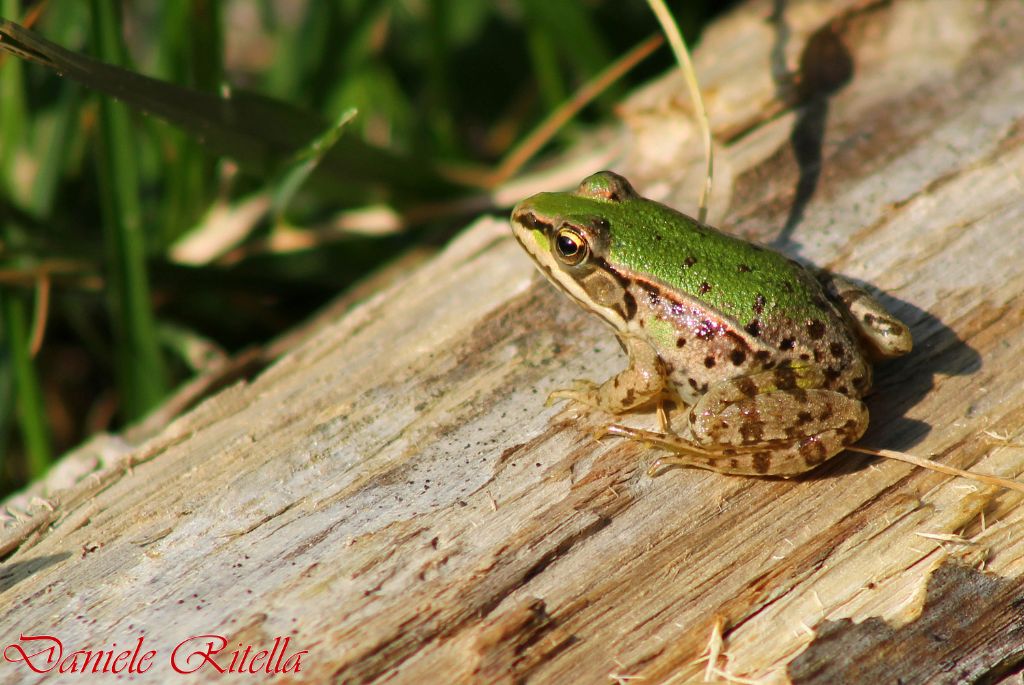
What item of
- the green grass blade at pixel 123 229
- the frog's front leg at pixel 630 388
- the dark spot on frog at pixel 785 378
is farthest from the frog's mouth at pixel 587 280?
the green grass blade at pixel 123 229

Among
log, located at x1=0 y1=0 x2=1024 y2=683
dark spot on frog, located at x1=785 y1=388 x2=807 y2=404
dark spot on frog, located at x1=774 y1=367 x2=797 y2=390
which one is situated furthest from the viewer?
dark spot on frog, located at x1=774 y1=367 x2=797 y2=390

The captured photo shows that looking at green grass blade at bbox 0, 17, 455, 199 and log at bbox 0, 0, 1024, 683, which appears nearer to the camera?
log at bbox 0, 0, 1024, 683

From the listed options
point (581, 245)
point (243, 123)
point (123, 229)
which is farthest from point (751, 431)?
point (123, 229)

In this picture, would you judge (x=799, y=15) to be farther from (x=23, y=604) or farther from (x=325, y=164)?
(x=23, y=604)

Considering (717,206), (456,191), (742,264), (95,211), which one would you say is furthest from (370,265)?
(742,264)

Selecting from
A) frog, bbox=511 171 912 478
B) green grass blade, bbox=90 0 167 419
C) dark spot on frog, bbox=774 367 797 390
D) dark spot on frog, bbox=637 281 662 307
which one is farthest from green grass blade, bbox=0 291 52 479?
dark spot on frog, bbox=774 367 797 390

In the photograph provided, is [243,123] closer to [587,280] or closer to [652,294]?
[587,280]

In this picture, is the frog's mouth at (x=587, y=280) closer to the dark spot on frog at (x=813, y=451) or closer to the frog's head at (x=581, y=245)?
the frog's head at (x=581, y=245)

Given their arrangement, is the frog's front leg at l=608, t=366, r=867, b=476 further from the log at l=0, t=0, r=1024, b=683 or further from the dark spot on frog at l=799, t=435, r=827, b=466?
the log at l=0, t=0, r=1024, b=683
